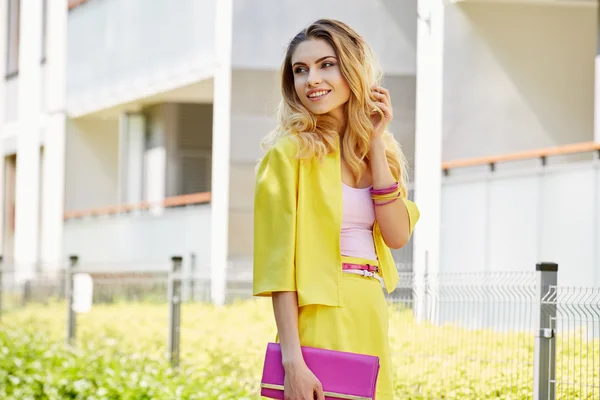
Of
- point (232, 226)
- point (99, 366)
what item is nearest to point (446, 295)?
point (99, 366)

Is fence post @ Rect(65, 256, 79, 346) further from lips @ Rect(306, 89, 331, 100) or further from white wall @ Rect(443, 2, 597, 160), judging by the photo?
lips @ Rect(306, 89, 331, 100)

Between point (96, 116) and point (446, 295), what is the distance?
13488mm

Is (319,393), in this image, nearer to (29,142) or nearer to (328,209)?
(328,209)

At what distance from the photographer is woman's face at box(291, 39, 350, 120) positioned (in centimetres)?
282

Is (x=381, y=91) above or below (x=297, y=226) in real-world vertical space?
above

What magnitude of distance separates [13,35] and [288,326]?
2063cm

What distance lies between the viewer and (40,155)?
790 inches

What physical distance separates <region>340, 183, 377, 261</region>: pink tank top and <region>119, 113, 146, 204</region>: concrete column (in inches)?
596

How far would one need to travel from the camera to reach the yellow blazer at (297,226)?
2.70 metres

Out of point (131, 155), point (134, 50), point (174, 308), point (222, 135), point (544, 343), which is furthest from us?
point (131, 155)

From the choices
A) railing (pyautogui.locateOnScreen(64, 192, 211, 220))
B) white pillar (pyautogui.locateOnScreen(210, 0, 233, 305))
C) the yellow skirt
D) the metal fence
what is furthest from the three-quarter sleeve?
railing (pyautogui.locateOnScreen(64, 192, 211, 220))

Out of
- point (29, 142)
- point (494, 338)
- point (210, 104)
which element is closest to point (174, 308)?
point (494, 338)

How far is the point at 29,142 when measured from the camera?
1973 centimetres

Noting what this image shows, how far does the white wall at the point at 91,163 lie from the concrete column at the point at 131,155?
1.02 m
